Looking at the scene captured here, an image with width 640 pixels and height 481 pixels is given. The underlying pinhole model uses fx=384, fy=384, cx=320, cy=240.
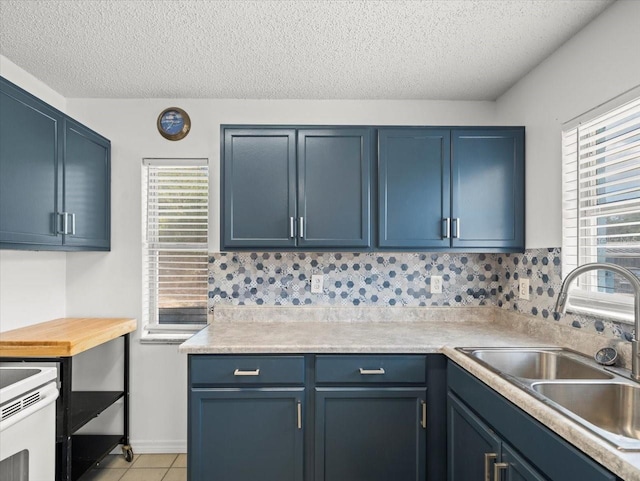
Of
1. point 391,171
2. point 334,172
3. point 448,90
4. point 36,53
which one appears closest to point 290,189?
point 334,172

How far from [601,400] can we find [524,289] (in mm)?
960

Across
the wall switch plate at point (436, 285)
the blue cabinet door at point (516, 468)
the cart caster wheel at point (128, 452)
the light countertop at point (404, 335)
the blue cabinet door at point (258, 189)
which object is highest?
the blue cabinet door at point (258, 189)

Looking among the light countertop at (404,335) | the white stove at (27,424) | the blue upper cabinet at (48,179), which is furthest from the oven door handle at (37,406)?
the blue upper cabinet at (48,179)

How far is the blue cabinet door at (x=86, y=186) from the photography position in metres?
2.19

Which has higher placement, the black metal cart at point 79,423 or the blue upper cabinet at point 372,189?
the blue upper cabinet at point 372,189

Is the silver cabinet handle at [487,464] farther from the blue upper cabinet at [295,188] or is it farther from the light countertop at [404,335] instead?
the blue upper cabinet at [295,188]

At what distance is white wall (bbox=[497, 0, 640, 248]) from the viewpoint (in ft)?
5.16

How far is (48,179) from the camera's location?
2029mm

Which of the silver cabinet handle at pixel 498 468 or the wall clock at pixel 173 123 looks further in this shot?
the wall clock at pixel 173 123

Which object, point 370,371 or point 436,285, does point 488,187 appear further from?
point 370,371

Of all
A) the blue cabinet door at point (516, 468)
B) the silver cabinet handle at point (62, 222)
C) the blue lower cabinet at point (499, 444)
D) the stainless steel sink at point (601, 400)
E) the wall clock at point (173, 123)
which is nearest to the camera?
the blue lower cabinet at point (499, 444)

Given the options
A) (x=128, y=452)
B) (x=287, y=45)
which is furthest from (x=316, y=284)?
(x=128, y=452)

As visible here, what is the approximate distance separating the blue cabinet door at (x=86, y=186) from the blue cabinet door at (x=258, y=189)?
864 millimetres

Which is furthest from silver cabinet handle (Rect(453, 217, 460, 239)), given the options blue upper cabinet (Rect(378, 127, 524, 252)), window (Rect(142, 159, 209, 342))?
window (Rect(142, 159, 209, 342))
